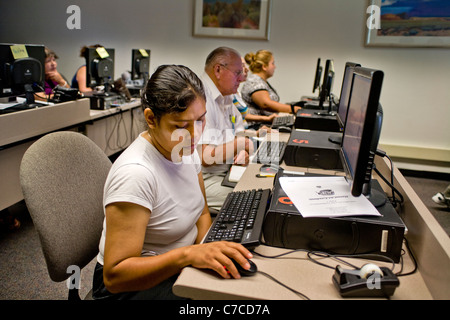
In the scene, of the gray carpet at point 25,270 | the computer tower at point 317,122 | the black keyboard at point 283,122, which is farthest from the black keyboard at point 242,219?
the black keyboard at point 283,122

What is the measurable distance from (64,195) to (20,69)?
1.57 m

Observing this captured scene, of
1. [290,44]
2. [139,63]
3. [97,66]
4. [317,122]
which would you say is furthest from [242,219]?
[290,44]

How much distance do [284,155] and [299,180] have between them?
0.55 metres

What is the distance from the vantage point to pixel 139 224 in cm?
91

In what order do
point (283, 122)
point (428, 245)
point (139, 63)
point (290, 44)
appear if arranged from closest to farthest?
point (428, 245), point (283, 122), point (139, 63), point (290, 44)

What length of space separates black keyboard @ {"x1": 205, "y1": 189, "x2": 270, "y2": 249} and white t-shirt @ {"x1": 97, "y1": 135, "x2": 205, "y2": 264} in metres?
0.11

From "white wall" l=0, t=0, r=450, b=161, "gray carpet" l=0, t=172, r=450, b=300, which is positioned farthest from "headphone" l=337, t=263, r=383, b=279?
"white wall" l=0, t=0, r=450, b=161

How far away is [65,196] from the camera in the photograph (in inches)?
43.0

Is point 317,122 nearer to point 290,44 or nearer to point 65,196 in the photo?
point 65,196

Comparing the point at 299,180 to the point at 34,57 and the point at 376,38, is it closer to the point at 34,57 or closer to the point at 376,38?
the point at 34,57

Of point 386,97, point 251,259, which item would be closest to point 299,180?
point 251,259

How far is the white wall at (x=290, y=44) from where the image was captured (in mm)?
4137

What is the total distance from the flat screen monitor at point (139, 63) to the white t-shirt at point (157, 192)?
9.41 feet

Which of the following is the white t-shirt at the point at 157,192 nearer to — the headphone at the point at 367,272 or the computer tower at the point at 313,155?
the headphone at the point at 367,272
